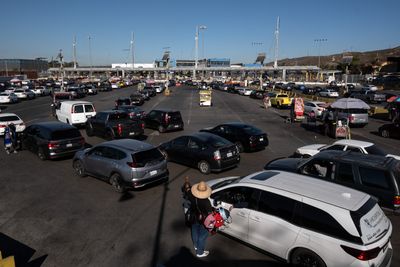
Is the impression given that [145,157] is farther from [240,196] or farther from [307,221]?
[307,221]

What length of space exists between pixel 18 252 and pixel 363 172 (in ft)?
27.2

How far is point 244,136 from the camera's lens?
49.8 feet

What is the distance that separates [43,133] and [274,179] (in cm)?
1137

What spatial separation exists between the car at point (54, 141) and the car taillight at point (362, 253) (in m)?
11.9

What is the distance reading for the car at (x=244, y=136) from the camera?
1498 cm

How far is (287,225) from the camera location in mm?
5871

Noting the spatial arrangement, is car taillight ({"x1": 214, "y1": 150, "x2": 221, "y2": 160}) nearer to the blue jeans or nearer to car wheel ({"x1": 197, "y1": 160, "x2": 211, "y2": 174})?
car wheel ({"x1": 197, "y1": 160, "x2": 211, "y2": 174})

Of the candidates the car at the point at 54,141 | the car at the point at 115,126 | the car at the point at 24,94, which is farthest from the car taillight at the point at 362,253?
the car at the point at 24,94

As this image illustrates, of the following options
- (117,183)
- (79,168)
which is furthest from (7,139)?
(117,183)

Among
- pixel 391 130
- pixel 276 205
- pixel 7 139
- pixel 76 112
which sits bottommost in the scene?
pixel 391 130

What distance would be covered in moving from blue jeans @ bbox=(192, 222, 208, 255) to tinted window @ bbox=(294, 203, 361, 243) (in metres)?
1.82

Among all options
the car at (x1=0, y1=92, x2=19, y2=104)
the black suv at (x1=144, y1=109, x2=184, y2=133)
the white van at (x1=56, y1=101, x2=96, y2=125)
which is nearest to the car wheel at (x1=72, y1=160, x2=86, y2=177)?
the black suv at (x1=144, y1=109, x2=184, y2=133)

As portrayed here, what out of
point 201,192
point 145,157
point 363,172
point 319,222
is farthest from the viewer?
point 145,157

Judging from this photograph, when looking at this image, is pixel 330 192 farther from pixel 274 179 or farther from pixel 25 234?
pixel 25 234
